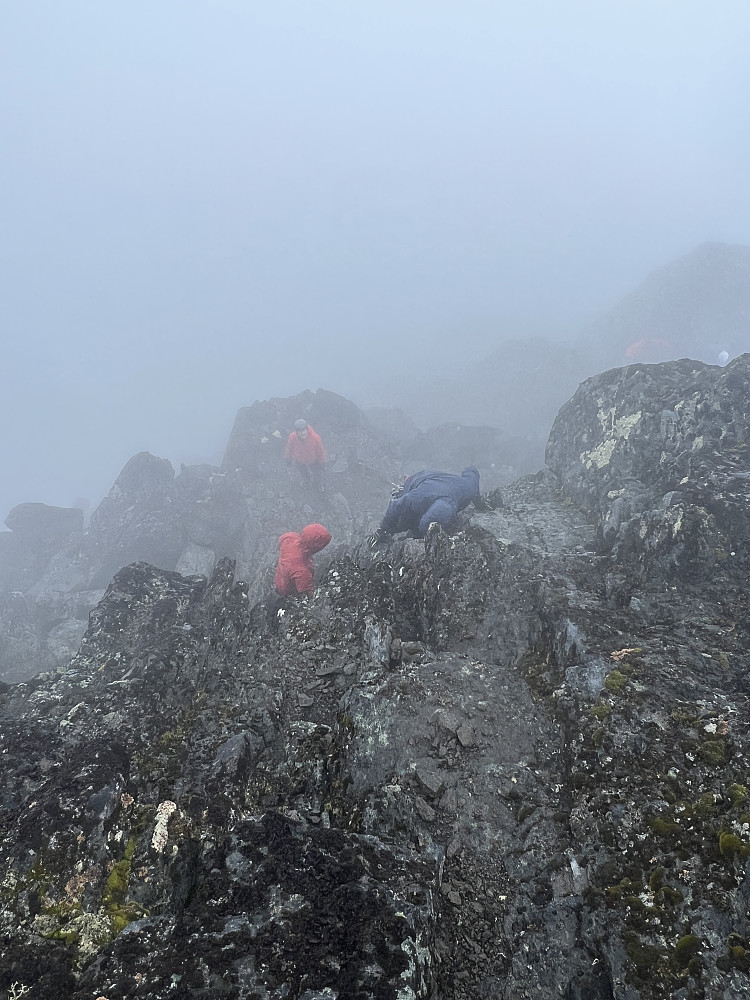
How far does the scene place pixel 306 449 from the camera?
116 feet

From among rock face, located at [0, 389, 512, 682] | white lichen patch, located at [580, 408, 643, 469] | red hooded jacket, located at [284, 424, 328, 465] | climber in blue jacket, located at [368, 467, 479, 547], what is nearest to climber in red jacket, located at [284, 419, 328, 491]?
red hooded jacket, located at [284, 424, 328, 465]

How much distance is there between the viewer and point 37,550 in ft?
137

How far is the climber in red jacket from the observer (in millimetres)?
35156

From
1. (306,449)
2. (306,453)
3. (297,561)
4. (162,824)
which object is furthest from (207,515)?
(162,824)

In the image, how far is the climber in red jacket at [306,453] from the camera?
3516 cm

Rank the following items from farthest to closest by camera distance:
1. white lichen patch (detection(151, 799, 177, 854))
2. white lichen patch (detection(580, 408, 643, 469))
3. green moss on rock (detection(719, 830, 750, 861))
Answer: white lichen patch (detection(580, 408, 643, 469)) < white lichen patch (detection(151, 799, 177, 854)) < green moss on rock (detection(719, 830, 750, 861))

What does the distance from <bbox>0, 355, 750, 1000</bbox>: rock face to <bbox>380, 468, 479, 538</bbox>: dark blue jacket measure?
2070 millimetres

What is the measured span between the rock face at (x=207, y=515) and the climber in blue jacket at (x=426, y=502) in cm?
1009

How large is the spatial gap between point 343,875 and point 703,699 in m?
5.96

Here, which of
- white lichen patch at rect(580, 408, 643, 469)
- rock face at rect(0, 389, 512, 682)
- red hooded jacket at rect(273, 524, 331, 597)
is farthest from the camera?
rock face at rect(0, 389, 512, 682)

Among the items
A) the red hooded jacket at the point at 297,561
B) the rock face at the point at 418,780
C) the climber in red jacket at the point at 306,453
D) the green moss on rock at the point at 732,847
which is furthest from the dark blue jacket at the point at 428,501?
the climber in red jacket at the point at 306,453

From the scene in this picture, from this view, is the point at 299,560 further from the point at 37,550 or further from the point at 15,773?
the point at 37,550

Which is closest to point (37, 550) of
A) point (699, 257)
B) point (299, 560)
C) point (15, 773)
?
point (299, 560)

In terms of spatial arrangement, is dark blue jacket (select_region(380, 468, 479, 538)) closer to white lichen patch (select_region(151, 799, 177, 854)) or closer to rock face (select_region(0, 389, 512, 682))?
white lichen patch (select_region(151, 799, 177, 854))
